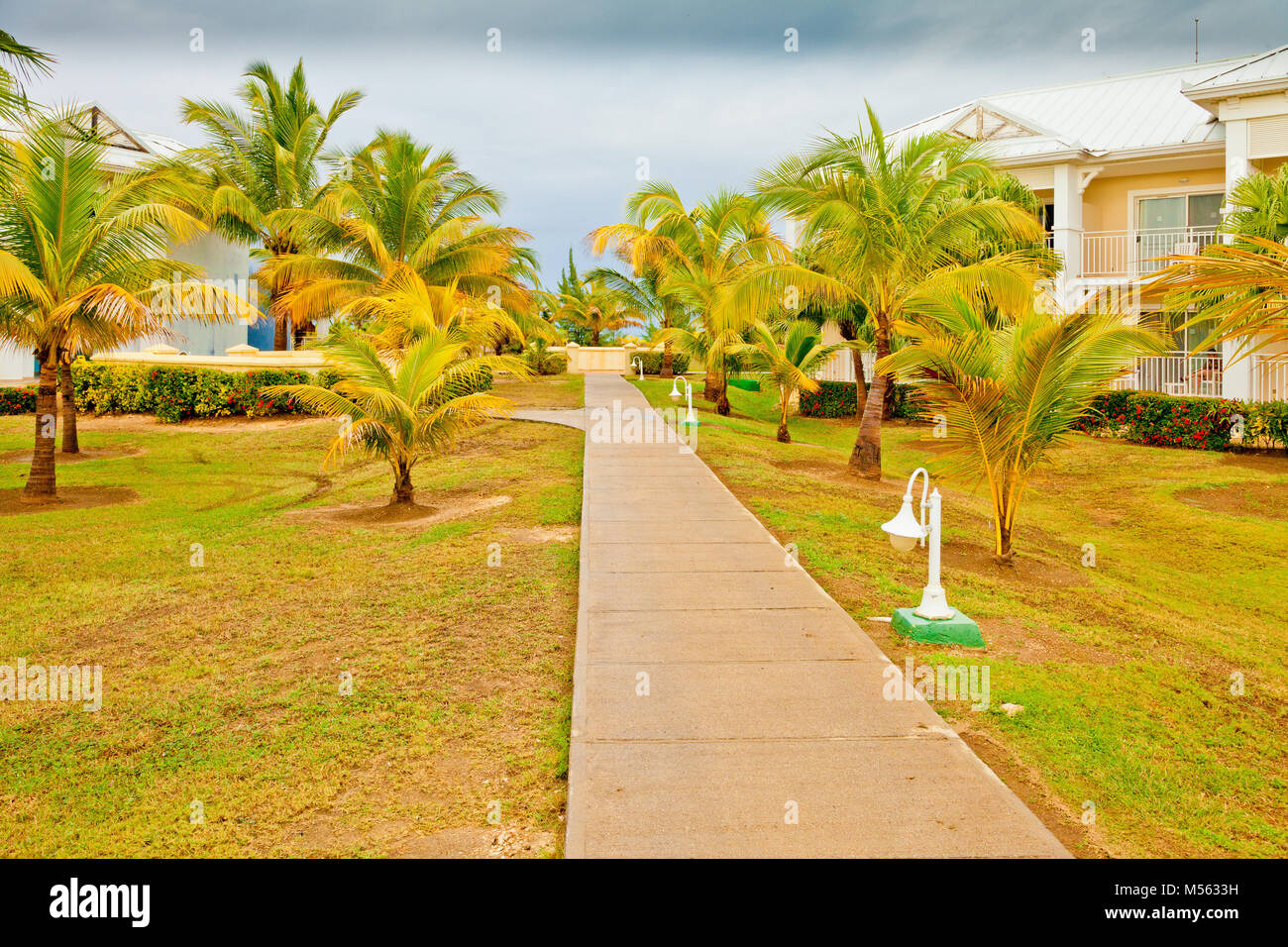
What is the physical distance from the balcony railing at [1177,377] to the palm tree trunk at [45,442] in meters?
20.9

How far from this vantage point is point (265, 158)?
953 inches

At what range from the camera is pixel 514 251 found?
2248 centimetres

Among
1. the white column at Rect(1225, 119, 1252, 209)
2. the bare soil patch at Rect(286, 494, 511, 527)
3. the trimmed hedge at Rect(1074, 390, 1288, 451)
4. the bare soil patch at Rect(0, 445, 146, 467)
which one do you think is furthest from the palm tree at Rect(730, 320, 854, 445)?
the bare soil patch at Rect(0, 445, 146, 467)

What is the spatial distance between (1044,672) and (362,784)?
14.7 ft

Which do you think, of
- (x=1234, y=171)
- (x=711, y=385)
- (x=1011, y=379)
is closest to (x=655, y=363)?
(x=711, y=385)

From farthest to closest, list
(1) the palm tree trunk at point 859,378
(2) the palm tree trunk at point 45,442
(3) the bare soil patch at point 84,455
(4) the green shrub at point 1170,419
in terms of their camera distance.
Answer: (1) the palm tree trunk at point 859,378, (4) the green shrub at point 1170,419, (3) the bare soil patch at point 84,455, (2) the palm tree trunk at point 45,442

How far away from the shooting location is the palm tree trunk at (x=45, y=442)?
12.2 m

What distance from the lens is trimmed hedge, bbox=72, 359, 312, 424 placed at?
20188 millimetres

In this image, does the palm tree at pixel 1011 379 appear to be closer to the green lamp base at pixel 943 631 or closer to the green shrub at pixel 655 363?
the green lamp base at pixel 943 631

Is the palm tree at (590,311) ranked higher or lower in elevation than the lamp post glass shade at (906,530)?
higher

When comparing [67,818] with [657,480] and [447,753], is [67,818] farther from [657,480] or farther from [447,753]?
[657,480]

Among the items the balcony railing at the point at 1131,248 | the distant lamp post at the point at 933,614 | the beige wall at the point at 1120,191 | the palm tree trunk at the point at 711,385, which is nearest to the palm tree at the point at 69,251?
the distant lamp post at the point at 933,614

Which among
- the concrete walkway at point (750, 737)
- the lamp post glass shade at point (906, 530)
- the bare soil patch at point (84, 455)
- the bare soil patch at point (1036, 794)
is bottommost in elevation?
the bare soil patch at point (1036, 794)
